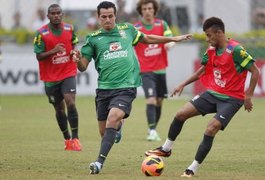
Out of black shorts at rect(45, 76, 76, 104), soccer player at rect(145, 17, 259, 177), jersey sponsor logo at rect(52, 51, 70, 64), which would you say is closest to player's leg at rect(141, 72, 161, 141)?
black shorts at rect(45, 76, 76, 104)

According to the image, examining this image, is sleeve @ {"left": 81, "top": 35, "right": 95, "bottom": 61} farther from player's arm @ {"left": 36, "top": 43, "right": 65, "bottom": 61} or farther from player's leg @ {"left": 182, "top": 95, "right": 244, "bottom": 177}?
player's arm @ {"left": 36, "top": 43, "right": 65, "bottom": 61}

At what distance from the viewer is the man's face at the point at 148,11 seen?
676 inches

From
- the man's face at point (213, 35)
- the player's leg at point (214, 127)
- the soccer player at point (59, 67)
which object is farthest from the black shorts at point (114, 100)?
the soccer player at point (59, 67)

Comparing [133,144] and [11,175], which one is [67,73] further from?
[11,175]

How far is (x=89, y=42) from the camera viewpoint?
11.9 metres

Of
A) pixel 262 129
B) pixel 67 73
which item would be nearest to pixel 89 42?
pixel 67 73

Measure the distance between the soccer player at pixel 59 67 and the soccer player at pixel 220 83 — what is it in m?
3.73

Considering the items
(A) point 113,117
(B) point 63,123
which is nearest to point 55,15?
(B) point 63,123

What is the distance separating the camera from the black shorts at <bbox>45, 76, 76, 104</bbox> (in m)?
14.9

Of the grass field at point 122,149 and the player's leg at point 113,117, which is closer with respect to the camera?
the player's leg at point 113,117

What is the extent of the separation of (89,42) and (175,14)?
19.7 m

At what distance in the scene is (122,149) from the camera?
48.3ft

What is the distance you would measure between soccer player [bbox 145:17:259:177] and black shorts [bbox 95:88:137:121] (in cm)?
69

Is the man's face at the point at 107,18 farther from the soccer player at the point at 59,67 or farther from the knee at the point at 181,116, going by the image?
the soccer player at the point at 59,67
